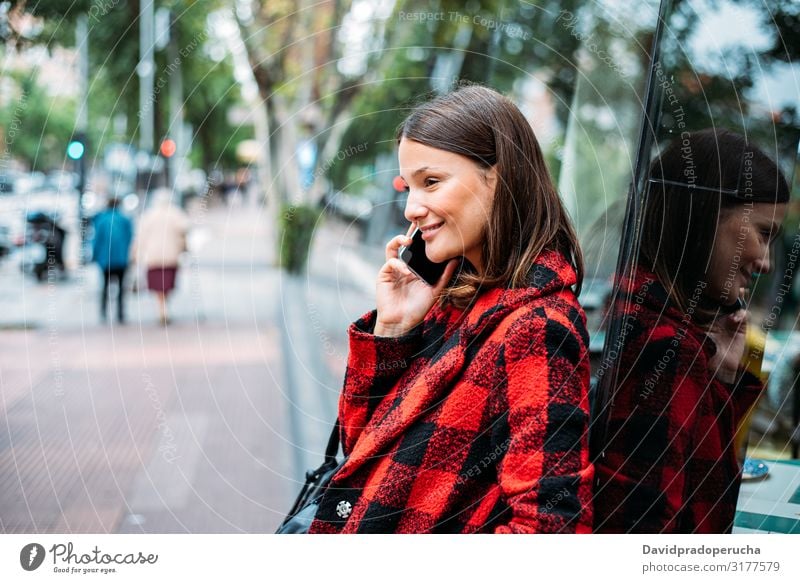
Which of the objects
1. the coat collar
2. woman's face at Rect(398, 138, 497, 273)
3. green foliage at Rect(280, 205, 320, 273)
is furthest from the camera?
green foliage at Rect(280, 205, 320, 273)

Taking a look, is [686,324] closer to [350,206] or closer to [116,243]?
[350,206]

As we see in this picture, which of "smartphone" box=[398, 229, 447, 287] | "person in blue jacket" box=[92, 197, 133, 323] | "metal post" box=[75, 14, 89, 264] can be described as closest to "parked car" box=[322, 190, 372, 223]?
"metal post" box=[75, 14, 89, 264]

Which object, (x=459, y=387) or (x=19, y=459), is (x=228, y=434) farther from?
(x=459, y=387)

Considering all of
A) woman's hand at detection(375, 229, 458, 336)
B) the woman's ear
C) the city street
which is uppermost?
the woman's ear

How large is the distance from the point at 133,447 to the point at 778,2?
478 centimetres

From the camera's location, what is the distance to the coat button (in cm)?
165

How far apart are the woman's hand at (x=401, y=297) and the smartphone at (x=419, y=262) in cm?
2

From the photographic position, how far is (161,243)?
376 inches

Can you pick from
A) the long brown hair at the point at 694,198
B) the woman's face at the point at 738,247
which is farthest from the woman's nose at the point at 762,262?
the long brown hair at the point at 694,198

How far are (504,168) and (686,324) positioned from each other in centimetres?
53

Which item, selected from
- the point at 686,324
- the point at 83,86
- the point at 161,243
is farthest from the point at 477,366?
the point at 161,243

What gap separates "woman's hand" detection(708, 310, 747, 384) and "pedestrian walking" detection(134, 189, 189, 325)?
7526 mm

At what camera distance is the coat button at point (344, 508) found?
65.0 inches

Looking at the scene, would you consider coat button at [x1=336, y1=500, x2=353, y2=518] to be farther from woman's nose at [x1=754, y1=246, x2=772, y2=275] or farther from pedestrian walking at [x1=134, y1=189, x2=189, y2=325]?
pedestrian walking at [x1=134, y1=189, x2=189, y2=325]
